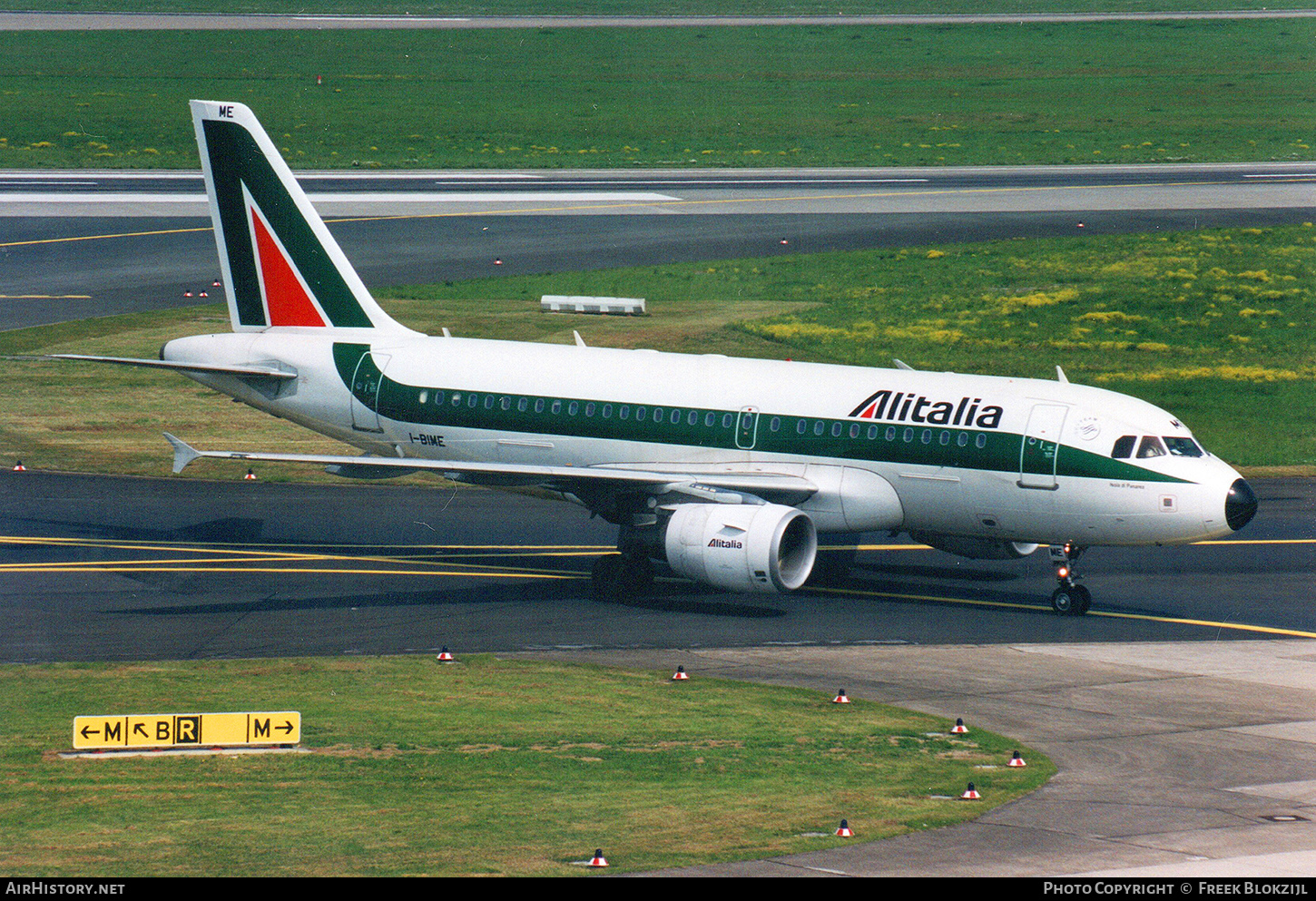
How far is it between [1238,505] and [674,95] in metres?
101

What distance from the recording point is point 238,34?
14438cm

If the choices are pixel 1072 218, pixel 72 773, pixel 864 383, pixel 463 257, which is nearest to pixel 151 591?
pixel 72 773

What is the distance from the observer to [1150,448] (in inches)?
1373

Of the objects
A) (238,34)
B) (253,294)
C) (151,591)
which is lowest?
(151,591)

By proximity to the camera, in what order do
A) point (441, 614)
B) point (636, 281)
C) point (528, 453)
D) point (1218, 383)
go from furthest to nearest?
point (636, 281) < point (1218, 383) < point (528, 453) < point (441, 614)

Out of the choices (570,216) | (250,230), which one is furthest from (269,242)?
(570,216)

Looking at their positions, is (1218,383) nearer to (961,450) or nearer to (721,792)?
(961,450)

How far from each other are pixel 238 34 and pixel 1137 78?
74.6m

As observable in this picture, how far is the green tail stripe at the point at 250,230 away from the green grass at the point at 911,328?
783 centimetres

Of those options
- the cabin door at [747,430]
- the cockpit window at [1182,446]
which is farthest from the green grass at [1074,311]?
the cabin door at [747,430]

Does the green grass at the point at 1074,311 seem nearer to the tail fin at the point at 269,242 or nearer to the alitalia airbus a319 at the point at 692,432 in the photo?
the alitalia airbus a319 at the point at 692,432

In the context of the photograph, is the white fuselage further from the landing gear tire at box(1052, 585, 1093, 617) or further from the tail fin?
the landing gear tire at box(1052, 585, 1093, 617)

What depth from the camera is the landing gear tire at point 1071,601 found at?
3562cm

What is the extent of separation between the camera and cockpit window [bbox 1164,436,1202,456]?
35.0 meters
